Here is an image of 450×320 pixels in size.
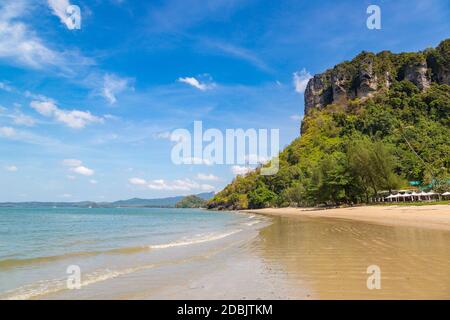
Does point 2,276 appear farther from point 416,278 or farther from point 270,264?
point 416,278

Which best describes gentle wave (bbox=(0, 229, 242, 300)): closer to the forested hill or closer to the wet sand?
the wet sand

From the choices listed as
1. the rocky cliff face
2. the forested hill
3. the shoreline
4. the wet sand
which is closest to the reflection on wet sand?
the wet sand

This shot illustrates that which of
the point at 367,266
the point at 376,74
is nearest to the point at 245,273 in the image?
the point at 367,266

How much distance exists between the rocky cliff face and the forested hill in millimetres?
377

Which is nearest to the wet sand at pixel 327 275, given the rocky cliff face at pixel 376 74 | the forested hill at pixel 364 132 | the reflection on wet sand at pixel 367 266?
the reflection on wet sand at pixel 367 266

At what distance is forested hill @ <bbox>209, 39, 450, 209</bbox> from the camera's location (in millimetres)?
78250

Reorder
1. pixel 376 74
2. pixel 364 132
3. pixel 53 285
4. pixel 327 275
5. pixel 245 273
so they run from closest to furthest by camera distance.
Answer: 1. pixel 327 275
2. pixel 53 285
3. pixel 245 273
4. pixel 364 132
5. pixel 376 74

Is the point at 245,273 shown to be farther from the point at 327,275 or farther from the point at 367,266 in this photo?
the point at 367,266

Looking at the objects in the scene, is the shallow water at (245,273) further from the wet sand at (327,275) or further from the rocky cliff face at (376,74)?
the rocky cliff face at (376,74)

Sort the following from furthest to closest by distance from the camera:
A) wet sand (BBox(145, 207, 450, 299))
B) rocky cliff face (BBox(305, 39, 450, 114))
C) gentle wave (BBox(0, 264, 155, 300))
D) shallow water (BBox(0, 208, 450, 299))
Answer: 1. rocky cliff face (BBox(305, 39, 450, 114))
2. gentle wave (BBox(0, 264, 155, 300))
3. shallow water (BBox(0, 208, 450, 299))
4. wet sand (BBox(145, 207, 450, 299))

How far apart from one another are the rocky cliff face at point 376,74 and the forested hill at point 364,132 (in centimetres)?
38

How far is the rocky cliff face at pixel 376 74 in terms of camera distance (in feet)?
490

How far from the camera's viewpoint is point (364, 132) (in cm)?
13550

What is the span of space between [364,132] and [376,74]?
4229 cm
